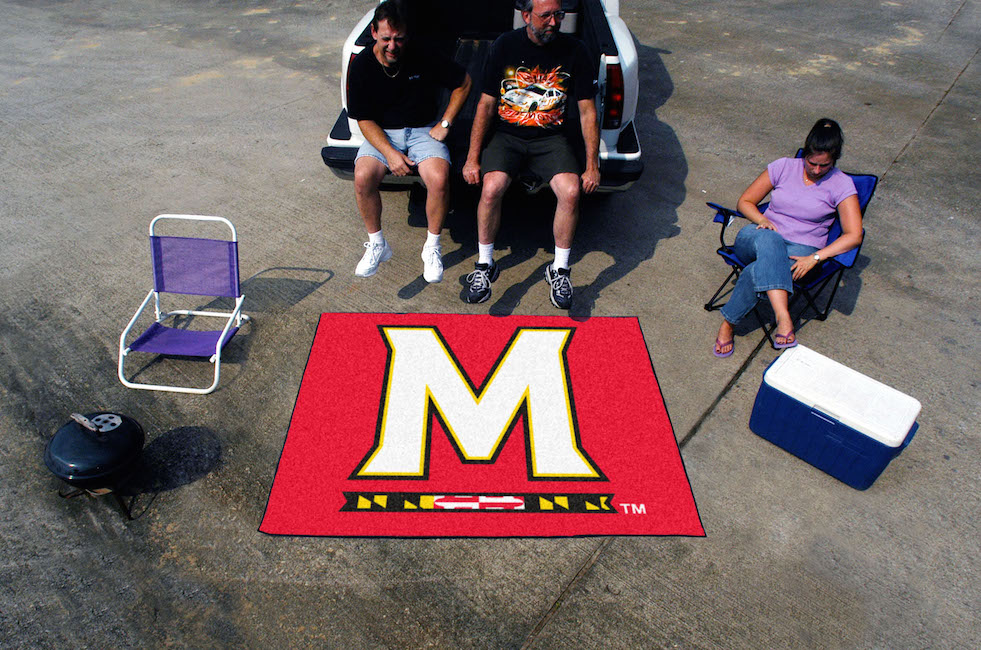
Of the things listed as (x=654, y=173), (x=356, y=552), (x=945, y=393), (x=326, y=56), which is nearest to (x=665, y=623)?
(x=356, y=552)

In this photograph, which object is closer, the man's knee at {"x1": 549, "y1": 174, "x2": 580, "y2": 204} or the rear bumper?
the man's knee at {"x1": 549, "y1": 174, "x2": 580, "y2": 204}

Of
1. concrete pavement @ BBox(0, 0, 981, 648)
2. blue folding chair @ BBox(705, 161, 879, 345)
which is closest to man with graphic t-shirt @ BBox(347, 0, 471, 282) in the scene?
concrete pavement @ BBox(0, 0, 981, 648)

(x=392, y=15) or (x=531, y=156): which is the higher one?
(x=392, y=15)

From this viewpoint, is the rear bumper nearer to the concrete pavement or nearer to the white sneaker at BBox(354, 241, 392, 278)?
the white sneaker at BBox(354, 241, 392, 278)

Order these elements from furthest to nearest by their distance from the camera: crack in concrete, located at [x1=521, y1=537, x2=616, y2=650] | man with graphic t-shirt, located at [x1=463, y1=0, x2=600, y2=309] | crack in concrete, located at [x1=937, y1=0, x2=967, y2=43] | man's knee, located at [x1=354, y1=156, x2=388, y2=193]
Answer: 1. crack in concrete, located at [x1=937, y1=0, x2=967, y2=43]
2. man's knee, located at [x1=354, y1=156, x2=388, y2=193]
3. man with graphic t-shirt, located at [x1=463, y1=0, x2=600, y2=309]
4. crack in concrete, located at [x1=521, y1=537, x2=616, y2=650]

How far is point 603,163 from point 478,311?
1.42 m

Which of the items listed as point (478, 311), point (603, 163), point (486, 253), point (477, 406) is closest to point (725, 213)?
point (603, 163)

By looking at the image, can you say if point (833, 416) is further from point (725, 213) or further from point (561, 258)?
point (561, 258)

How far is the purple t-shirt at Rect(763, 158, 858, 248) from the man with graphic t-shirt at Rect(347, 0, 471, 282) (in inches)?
85.3

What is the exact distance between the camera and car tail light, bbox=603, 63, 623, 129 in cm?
436

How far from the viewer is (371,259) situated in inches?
171

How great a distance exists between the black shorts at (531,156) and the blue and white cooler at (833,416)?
6.07 feet

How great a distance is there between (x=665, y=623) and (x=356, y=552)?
139cm

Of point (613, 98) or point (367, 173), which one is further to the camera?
point (613, 98)
